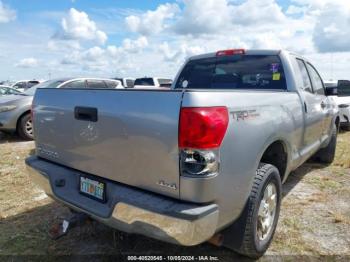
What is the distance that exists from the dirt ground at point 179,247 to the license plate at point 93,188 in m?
0.74

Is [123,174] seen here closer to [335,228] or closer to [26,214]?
[26,214]

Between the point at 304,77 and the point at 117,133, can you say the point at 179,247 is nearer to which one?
the point at 117,133

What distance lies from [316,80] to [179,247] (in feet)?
11.1

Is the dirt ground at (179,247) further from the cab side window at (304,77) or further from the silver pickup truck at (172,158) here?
the cab side window at (304,77)

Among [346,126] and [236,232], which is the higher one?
[236,232]

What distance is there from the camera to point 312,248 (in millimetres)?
3209

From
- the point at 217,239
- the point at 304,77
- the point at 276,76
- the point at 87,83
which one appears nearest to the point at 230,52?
the point at 276,76

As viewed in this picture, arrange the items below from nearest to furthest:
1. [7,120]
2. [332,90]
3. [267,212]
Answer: [267,212] < [332,90] < [7,120]

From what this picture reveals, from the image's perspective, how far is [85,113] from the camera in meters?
2.73

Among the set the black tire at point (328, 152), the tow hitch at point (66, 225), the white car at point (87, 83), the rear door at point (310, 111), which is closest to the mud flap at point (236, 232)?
the tow hitch at point (66, 225)

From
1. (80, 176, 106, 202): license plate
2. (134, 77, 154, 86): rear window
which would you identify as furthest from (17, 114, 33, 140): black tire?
(134, 77, 154, 86): rear window

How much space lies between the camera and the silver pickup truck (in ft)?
7.23

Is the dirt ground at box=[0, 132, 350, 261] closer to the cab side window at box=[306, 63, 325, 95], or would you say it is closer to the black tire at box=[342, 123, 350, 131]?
the cab side window at box=[306, 63, 325, 95]

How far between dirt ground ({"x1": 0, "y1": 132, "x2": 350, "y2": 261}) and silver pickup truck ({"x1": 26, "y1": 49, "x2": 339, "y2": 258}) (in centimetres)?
42
